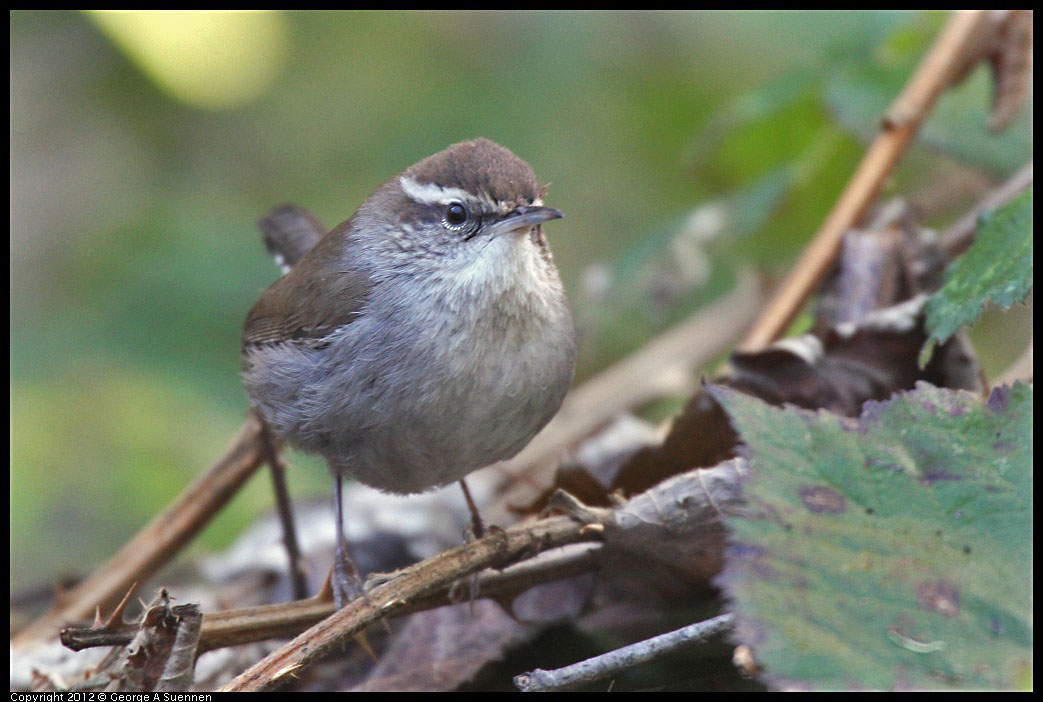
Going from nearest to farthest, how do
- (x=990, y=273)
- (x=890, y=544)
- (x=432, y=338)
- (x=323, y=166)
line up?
(x=890, y=544), (x=990, y=273), (x=432, y=338), (x=323, y=166)

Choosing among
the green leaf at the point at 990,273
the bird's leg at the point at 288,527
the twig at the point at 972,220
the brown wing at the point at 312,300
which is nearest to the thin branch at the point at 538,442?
the bird's leg at the point at 288,527

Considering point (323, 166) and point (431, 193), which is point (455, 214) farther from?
point (323, 166)

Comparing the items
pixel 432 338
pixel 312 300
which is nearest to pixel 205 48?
pixel 312 300

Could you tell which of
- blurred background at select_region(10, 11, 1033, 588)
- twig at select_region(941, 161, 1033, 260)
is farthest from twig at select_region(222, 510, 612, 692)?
blurred background at select_region(10, 11, 1033, 588)

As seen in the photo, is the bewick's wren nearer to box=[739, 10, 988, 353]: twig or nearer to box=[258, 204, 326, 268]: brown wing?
box=[258, 204, 326, 268]: brown wing

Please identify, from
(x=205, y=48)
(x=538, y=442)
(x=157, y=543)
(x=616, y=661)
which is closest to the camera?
(x=616, y=661)
